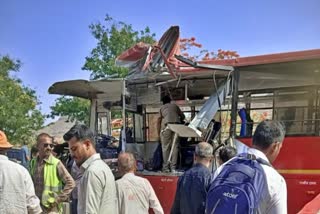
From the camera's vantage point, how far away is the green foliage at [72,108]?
73.2ft

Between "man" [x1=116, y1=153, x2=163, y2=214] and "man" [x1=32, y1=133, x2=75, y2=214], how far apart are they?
0.90 meters

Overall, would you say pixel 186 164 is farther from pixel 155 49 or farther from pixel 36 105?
pixel 36 105

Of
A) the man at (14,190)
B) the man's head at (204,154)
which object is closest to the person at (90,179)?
the man at (14,190)

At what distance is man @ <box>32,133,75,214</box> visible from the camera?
5664 mm

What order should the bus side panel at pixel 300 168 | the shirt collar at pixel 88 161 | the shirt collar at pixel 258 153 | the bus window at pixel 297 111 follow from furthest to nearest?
1. the bus window at pixel 297 111
2. the bus side panel at pixel 300 168
3. the shirt collar at pixel 88 161
4. the shirt collar at pixel 258 153

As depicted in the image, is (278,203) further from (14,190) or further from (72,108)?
(72,108)

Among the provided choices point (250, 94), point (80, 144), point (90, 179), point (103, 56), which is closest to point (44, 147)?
point (80, 144)

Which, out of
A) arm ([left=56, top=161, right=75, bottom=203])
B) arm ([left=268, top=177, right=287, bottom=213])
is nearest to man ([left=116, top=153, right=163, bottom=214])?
arm ([left=56, top=161, right=75, bottom=203])

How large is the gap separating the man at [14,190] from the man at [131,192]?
921 millimetres

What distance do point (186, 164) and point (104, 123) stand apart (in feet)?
8.15

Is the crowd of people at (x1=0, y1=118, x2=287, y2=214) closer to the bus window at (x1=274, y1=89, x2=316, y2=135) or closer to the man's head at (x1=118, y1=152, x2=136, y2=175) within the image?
the man's head at (x1=118, y1=152, x2=136, y2=175)

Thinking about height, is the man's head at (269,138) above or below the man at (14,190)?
above

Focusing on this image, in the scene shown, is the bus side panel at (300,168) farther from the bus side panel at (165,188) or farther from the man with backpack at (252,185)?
the man with backpack at (252,185)

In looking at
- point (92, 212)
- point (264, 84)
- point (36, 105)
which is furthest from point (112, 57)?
point (92, 212)
